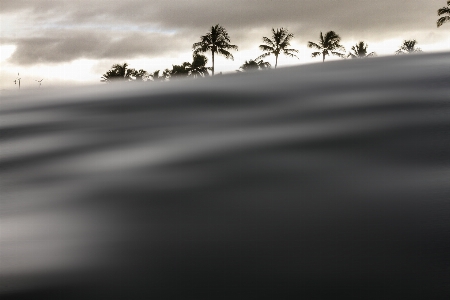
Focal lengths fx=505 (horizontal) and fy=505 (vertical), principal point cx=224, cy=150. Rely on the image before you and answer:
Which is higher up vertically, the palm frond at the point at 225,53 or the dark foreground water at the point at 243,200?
the palm frond at the point at 225,53

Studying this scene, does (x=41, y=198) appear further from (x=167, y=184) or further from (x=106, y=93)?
(x=106, y=93)

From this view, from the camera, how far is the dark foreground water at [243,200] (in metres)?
1.32

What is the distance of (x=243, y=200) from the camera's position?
1.87 m

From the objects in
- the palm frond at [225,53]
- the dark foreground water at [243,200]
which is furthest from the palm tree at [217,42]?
the dark foreground water at [243,200]

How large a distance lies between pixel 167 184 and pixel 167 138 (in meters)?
1.00

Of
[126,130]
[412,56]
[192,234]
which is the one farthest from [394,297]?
[412,56]

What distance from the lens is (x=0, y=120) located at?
4.63 m

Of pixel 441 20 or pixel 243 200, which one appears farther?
pixel 441 20

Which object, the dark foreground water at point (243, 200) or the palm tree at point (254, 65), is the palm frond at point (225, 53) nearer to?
the palm tree at point (254, 65)

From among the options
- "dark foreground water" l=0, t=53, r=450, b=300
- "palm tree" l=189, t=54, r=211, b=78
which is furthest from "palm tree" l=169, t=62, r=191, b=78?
"dark foreground water" l=0, t=53, r=450, b=300

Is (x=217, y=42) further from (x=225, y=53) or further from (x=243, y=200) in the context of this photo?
(x=243, y=200)

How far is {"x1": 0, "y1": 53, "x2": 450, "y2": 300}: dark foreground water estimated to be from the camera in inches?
51.9

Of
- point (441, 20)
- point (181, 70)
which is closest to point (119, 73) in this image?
point (181, 70)

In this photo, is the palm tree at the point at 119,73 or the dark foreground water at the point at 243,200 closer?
the dark foreground water at the point at 243,200
